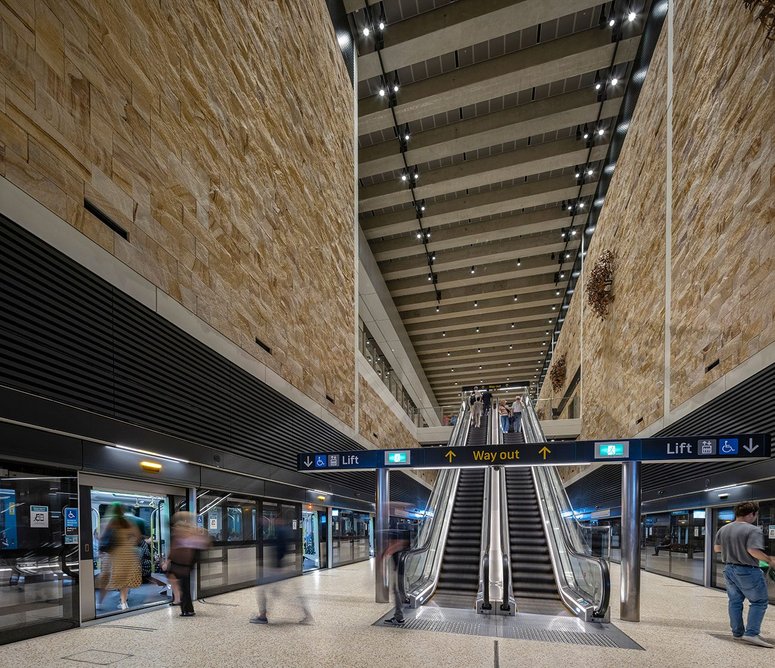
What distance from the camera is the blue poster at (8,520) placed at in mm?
4328

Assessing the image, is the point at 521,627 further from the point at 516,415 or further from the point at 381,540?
the point at 516,415

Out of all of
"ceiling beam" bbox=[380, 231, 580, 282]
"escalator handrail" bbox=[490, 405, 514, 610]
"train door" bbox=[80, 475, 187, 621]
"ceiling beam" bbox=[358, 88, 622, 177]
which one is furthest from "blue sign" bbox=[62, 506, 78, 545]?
"ceiling beam" bbox=[380, 231, 580, 282]

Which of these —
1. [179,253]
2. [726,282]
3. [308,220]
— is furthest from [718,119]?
[179,253]

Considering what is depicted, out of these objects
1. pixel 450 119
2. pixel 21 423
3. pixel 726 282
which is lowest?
pixel 21 423

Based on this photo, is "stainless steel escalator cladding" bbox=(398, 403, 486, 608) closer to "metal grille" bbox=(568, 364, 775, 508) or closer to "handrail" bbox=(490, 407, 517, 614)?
"handrail" bbox=(490, 407, 517, 614)

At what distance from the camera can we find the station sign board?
616cm

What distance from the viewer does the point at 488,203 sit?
18.4m

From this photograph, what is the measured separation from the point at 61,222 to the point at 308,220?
6363mm

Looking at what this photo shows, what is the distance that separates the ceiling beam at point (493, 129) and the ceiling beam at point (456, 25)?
2.88m

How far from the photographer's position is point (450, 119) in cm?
1544

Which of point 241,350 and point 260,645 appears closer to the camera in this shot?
point 260,645

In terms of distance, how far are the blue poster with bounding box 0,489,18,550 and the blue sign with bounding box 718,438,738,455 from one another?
750 cm

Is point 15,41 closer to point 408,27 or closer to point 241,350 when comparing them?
point 241,350

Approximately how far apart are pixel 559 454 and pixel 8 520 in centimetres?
626
